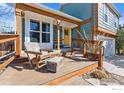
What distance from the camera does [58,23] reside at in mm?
9398

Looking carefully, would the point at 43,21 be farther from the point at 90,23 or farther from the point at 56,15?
the point at 90,23

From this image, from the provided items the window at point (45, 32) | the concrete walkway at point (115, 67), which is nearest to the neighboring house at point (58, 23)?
the window at point (45, 32)

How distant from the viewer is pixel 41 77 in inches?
184

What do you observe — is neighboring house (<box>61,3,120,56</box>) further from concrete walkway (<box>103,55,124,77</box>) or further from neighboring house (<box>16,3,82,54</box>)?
concrete walkway (<box>103,55,124,77</box>)

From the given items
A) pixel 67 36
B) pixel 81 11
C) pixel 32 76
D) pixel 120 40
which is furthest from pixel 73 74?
pixel 120 40

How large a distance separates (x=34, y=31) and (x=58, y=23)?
1.39m

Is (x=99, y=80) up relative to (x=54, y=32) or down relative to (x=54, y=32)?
down

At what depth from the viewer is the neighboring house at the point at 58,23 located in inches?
308

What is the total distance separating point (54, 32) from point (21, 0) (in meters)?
5.17

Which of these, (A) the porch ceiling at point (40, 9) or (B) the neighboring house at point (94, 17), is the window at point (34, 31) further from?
(B) the neighboring house at point (94, 17)

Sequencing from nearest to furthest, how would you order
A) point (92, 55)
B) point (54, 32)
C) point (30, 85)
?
point (30, 85) < point (92, 55) < point (54, 32)

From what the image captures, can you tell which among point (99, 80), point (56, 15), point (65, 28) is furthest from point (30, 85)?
point (65, 28)

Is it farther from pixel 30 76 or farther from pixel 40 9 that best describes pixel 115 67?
pixel 30 76

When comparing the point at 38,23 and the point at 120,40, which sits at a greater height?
the point at 38,23
